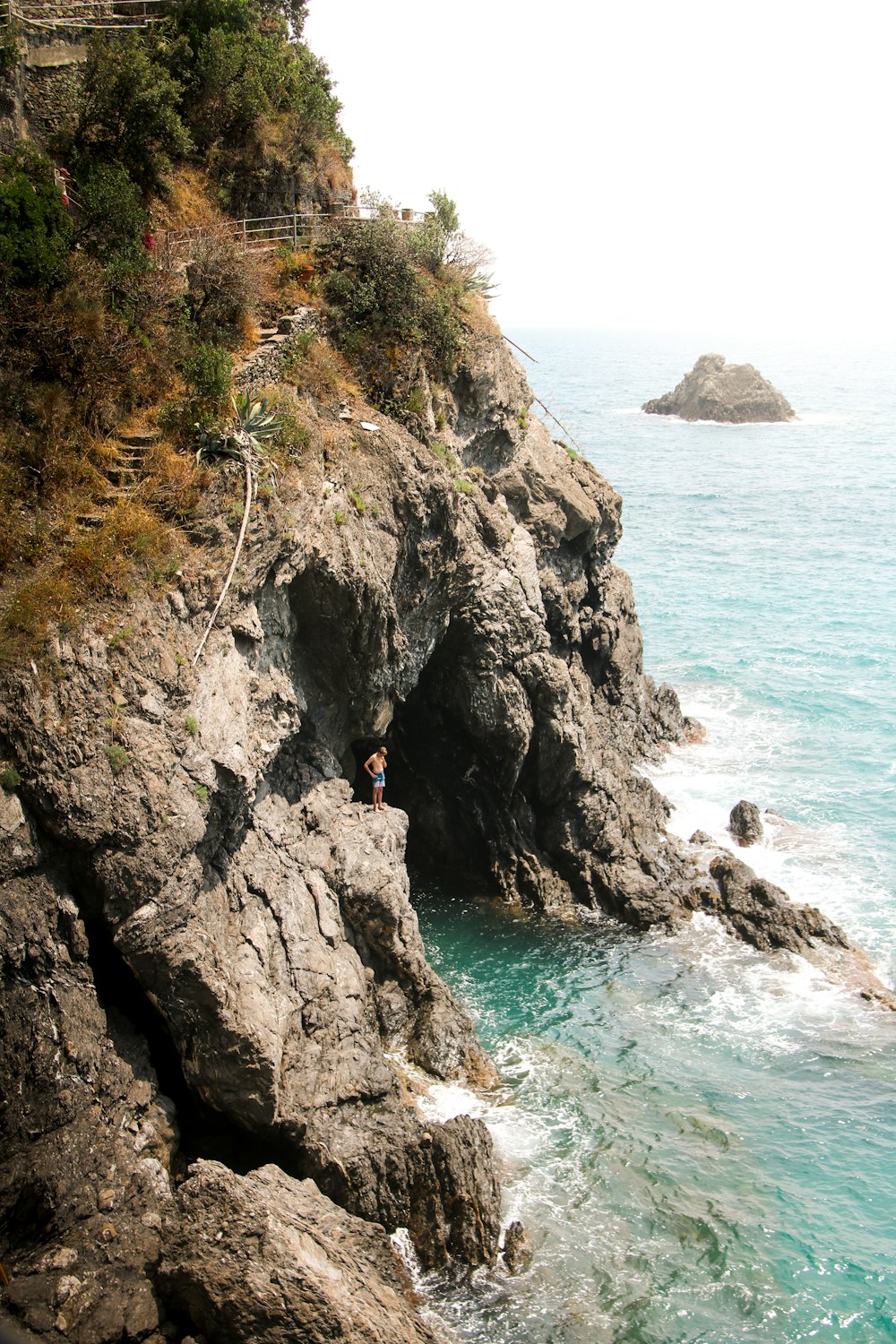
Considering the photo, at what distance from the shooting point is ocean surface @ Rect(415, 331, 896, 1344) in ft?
51.5

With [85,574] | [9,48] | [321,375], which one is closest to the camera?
[85,574]

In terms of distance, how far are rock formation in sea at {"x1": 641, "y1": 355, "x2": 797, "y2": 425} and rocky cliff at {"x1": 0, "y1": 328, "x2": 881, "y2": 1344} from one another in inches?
3592

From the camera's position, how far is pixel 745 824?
A: 30453 millimetres

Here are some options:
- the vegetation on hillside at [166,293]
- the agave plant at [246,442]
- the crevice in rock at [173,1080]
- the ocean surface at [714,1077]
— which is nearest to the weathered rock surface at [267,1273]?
the crevice in rock at [173,1080]

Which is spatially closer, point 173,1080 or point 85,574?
point 85,574

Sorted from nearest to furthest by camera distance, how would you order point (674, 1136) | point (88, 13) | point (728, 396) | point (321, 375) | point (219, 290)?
point (674, 1136)
point (219, 290)
point (321, 375)
point (88, 13)
point (728, 396)

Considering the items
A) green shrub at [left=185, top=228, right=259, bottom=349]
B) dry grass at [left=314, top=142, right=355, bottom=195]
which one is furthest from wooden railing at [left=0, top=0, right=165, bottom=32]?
green shrub at [left=185, top=228, right=259, bottom=349]

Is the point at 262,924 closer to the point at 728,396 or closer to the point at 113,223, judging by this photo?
the point at 113,223

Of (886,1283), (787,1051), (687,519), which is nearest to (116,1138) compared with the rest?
(886,1283)

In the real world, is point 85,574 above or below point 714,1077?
above

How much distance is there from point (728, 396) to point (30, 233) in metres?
103

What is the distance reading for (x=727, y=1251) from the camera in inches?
655

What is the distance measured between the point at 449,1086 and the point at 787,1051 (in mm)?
7730

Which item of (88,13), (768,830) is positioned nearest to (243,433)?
(88,13)
